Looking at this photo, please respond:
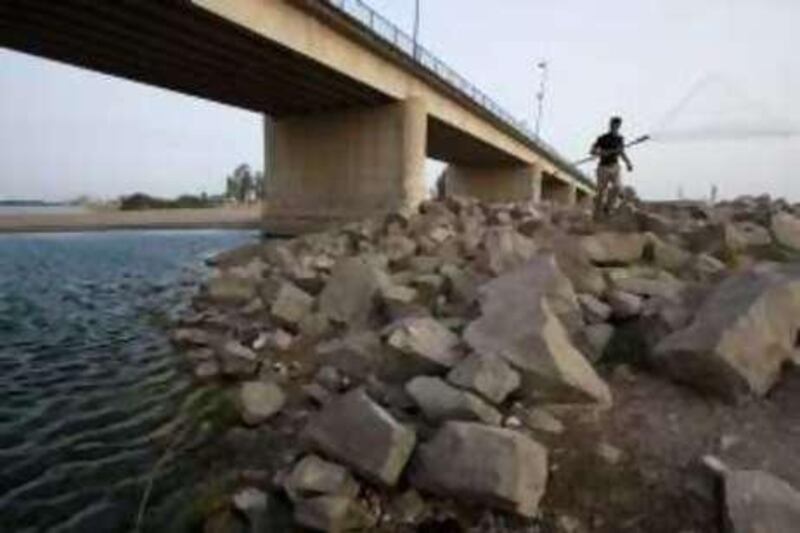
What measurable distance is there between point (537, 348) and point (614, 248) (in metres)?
4.83

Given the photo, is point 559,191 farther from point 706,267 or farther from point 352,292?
point 706,267

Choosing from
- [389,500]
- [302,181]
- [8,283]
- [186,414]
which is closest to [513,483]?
[389,500]

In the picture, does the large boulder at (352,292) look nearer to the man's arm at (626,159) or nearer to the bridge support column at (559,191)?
the man's arm at (626,159)

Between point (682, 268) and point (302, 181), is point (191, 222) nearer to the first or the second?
point (302, 181)

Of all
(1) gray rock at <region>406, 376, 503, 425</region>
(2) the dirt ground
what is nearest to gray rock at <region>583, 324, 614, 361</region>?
(2) the dirt ground

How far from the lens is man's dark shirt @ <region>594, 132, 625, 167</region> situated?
16.1 m

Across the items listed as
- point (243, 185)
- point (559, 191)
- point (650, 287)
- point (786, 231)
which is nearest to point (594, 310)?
point (650, 287)

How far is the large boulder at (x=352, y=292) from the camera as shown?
12.2 metres

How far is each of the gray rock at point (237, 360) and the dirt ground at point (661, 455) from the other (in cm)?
525

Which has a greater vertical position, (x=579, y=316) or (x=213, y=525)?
(x=579, y=316)

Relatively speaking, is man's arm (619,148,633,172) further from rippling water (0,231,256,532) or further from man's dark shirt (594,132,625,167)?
rippling water (0,231,256,532)

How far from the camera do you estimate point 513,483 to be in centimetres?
614

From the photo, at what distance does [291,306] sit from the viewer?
13.3 metres

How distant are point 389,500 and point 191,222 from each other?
92.2 metres
